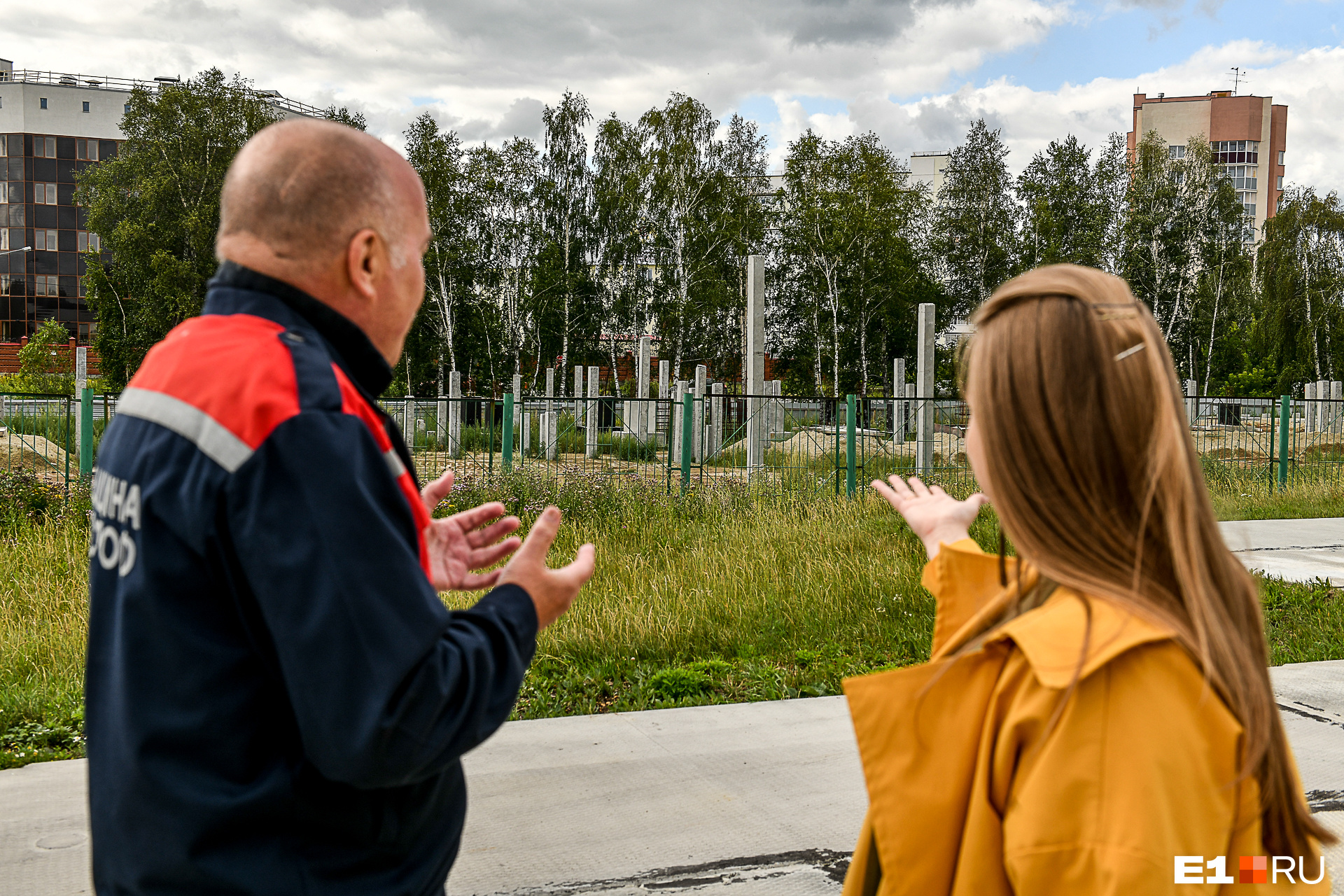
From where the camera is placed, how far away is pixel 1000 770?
1.11 m

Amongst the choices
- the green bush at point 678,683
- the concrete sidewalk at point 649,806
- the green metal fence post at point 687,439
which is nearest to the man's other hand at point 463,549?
the concrete sidewalk at point 649,806

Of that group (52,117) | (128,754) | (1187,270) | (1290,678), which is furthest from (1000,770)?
(52,117)

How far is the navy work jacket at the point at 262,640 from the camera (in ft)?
3.54

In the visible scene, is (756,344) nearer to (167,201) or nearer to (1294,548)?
(1294,548)

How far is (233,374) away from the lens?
1.13 meters

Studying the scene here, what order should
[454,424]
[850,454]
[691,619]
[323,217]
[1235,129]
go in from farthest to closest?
[1235,129] < [454,424] < [850,454] < [691,619] < [323,217]

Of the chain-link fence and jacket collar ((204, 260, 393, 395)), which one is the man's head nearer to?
jacket collar ((204, 260, 393, 395))

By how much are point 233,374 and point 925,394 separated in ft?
47.5

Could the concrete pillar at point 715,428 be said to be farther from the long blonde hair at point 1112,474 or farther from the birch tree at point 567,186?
the long blonde hair at point 1112,474

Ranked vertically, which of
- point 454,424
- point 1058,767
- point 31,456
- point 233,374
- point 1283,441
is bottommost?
point 31,456

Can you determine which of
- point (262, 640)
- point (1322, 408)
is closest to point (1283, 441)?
point (1322, 408)

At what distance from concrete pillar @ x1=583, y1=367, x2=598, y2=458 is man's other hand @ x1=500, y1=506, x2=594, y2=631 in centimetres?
1043

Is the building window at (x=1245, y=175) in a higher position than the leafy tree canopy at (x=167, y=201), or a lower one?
higher

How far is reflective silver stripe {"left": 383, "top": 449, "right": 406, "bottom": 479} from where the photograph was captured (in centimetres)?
118
